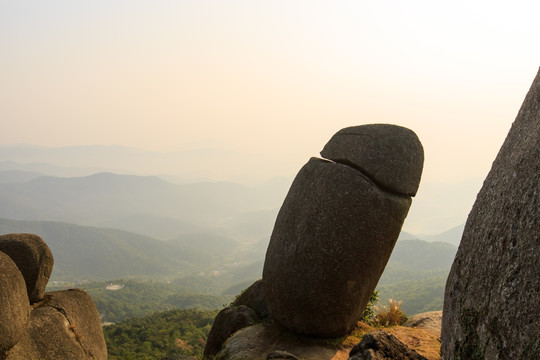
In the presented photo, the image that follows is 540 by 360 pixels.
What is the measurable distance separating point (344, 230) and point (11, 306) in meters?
11.9

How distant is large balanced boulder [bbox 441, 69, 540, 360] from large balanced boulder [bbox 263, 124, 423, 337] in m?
5.48

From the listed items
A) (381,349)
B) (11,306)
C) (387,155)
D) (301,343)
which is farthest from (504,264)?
(11,306)

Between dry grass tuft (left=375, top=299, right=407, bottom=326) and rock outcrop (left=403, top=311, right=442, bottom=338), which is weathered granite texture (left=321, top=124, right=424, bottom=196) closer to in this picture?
rock outcrop (left=403, top=311, right=442, bottom=338)

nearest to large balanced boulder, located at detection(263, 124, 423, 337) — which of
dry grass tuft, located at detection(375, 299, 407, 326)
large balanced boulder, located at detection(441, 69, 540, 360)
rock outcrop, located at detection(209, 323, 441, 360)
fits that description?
rock outcrop, located at detection(209, 323, 441, 360)

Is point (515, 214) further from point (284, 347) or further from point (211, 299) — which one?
point (211, 299)

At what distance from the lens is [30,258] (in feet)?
55.3

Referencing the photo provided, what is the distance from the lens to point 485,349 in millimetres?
5344

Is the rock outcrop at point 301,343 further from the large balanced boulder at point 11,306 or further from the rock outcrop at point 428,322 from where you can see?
the large balanced boulder at point 11,306

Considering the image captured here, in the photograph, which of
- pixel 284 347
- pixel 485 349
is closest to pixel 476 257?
pixel 485 349

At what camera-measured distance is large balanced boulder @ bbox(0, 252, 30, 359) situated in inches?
521

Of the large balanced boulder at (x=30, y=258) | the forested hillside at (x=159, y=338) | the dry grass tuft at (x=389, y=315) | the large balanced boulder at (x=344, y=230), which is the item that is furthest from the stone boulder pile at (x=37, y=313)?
the forested hillside at (x=159, y=338)

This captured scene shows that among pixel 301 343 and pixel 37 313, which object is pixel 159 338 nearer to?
pixel 37 313

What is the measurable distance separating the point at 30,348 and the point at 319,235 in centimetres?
1173

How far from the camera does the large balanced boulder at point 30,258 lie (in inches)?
659
